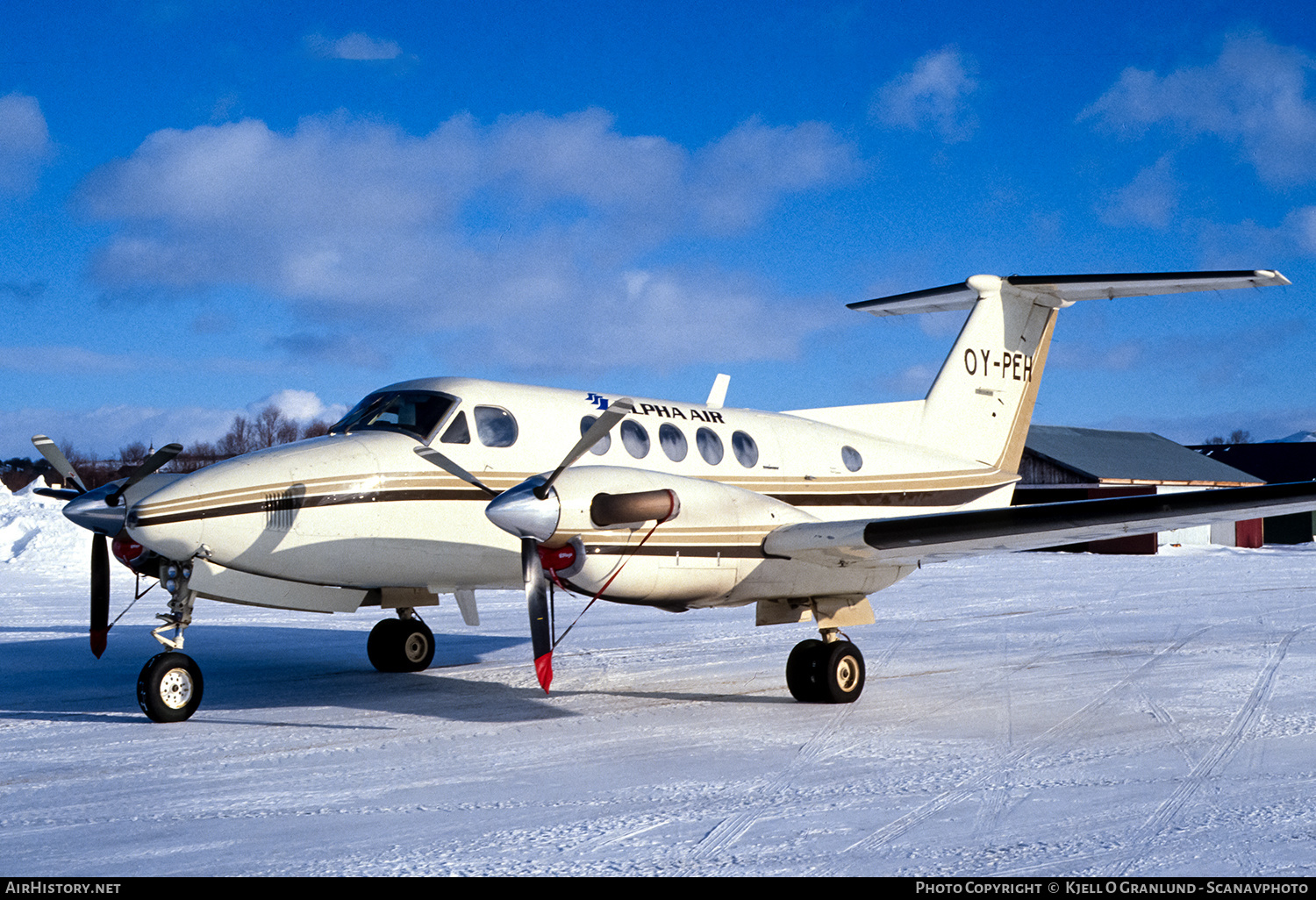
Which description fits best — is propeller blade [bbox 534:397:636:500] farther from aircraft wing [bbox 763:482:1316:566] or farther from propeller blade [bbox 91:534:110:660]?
propeller blade [bbox 91:534:110:660]

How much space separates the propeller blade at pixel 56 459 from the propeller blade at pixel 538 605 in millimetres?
4761

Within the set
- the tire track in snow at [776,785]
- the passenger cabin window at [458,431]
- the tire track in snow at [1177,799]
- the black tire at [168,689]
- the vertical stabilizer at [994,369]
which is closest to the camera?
the tire track in snow at [1177,799]

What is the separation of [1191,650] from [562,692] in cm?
764

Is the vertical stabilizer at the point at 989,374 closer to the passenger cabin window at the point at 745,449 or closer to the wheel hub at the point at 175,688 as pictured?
the passenger cabin window at the point at 745,449

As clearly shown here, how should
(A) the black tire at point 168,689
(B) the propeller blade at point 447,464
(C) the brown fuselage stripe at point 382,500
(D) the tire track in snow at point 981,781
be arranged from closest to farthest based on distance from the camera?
(D) the tire track in snow at point 981,781 < (C) the brown fuselage stripe at point 382,500 < (A) the black tire at point 168,689 < (B) the propeller blade at point 447,464

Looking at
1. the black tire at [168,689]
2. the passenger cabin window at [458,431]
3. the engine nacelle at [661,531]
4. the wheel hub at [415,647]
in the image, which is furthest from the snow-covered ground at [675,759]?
the passenger cabin window at [458,431]

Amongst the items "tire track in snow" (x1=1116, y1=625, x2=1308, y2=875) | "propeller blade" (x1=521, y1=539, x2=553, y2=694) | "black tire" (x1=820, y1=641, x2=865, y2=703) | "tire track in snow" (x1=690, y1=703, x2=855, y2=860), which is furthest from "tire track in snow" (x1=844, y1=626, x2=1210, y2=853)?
"propeller blade" (x1=521, y1=539, x2=553, y2=694)

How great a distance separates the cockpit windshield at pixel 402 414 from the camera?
9.27 metres

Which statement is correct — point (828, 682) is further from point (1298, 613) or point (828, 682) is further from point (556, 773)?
point (1298, 613)

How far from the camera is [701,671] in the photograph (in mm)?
11352

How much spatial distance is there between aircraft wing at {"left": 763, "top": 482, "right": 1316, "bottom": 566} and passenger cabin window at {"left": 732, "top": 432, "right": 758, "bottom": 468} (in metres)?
1.83

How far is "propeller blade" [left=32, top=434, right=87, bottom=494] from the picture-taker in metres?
9.92

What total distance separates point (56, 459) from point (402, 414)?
3513 mm

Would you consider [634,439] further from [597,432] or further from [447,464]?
[447,464]
